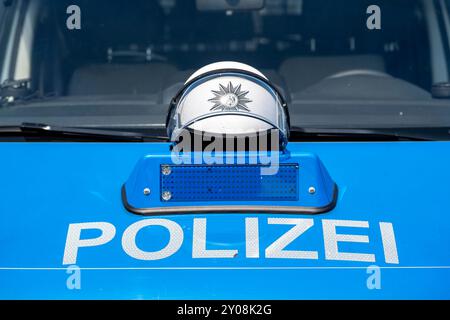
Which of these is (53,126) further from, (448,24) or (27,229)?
(448,24)

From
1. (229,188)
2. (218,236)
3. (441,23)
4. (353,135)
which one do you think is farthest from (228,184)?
(441,23)

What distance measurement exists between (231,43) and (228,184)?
49.9 inches

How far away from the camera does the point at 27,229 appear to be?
11.1 ft

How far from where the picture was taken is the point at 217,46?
4.62 metres

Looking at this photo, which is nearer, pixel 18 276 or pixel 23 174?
pixel 18 276

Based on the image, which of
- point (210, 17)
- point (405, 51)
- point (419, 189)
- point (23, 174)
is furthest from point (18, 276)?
point (405, 51)

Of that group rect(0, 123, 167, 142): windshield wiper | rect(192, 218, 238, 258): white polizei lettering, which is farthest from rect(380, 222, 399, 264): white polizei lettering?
rect(0, 123, 167, 142): windshield wiper

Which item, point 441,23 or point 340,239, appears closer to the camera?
point 340,239

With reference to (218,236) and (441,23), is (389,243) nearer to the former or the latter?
(218,236)

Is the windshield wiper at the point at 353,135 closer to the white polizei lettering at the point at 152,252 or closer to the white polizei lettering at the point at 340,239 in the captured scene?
the white polizei lettering at the point at 340,239

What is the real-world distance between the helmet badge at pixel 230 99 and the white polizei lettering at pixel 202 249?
18.2 inches

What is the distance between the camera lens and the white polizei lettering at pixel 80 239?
3.28m

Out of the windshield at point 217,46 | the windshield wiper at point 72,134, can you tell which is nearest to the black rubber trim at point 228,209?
the windshield wiper at point 72,134
